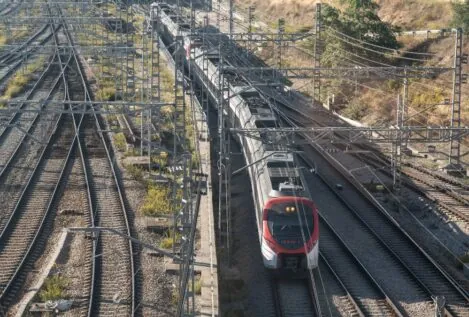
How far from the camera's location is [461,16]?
1479 inches

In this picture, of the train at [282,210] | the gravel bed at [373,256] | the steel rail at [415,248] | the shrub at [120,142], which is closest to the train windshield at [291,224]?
the train at [282,210]

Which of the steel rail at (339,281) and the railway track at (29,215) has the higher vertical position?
the railway track at (29,215)

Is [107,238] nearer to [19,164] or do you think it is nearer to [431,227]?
[19,164]

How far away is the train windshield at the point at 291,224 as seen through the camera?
16484 mm

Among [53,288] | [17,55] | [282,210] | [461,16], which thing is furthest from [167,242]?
[17,55]

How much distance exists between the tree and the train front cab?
23.9 m

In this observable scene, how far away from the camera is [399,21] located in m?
46.2

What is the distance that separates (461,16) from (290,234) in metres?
25.0

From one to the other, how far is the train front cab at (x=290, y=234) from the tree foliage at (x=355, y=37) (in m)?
22.8

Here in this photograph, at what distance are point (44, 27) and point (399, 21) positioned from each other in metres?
29.1

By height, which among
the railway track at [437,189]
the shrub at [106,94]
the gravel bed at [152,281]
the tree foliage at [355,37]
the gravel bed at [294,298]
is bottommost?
the gravel bed at [294,298]

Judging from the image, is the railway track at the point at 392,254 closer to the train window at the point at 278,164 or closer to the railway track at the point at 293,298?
the railway track at the point at 293,298

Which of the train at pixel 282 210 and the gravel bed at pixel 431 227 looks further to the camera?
the gravel bed at pixel 431 227

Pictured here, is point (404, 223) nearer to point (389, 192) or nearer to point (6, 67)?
point (389, 192)
